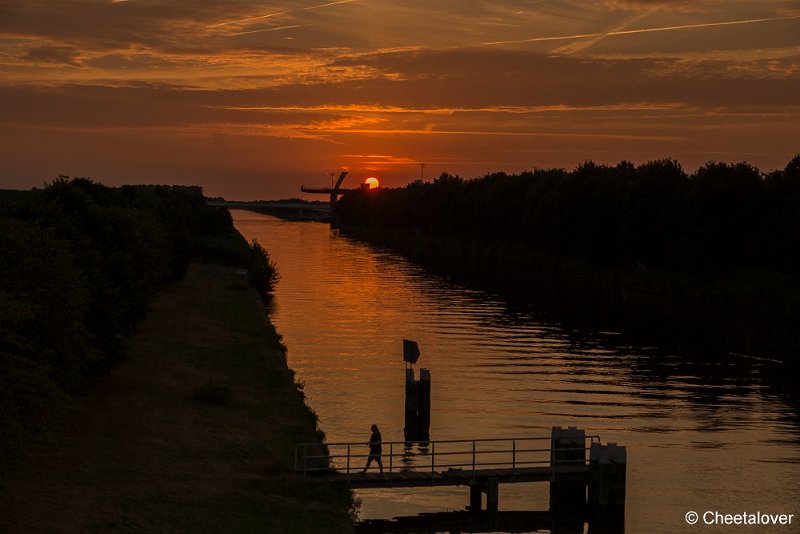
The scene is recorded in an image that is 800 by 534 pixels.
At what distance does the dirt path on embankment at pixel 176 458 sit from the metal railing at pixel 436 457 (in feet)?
3.36

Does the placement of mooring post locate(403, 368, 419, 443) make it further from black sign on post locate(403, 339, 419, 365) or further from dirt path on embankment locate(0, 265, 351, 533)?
dirt path on embankment locate(0, 265, 351, 533)

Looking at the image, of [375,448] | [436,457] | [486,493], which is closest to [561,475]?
[486,493]

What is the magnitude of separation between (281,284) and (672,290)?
38769mm

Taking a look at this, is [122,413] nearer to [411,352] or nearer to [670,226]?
[411,352]

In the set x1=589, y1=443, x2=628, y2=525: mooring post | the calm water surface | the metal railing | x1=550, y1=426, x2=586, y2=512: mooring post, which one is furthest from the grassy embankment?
x1=589, y1=443, x2=628, y2=525: mooring post

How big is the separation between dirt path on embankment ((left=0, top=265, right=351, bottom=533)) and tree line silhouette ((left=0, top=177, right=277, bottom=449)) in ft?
6.01

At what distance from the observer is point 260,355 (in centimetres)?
5953

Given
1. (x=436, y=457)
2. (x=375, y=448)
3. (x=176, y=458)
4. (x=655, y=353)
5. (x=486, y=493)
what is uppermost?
(x=375, y=448)

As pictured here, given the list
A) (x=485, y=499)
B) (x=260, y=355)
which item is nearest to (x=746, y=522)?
(x=485, y=499)

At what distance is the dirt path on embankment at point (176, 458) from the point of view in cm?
2872

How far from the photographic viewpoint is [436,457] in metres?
40.4

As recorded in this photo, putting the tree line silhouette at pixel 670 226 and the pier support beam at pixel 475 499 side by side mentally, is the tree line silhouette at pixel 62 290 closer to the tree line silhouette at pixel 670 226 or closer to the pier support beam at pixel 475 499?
the pier support beam at pixel 475 499

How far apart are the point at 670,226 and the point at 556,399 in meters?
62.2

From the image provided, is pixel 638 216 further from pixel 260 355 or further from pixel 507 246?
pixel 260 355
